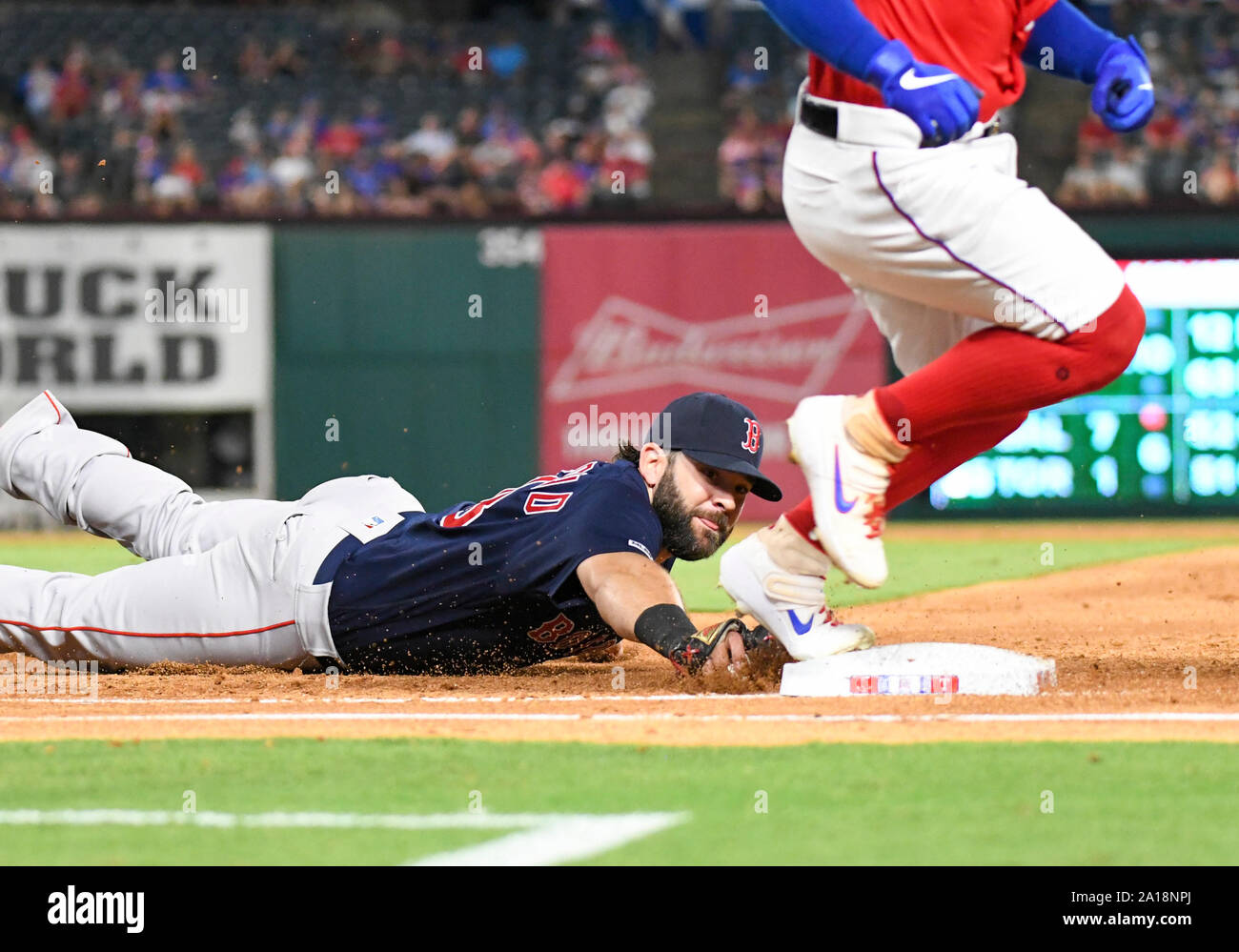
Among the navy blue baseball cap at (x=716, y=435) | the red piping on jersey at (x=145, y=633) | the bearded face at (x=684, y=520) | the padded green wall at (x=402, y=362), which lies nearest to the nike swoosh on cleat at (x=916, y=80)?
the navy blue baseball cap at (x=716, y=435)

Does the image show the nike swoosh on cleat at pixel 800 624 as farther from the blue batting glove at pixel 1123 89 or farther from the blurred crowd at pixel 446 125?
the blurred crowd at pixel 446 125

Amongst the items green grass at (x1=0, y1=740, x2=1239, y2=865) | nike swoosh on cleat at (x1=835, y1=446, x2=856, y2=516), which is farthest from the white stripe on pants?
nike swoosh on cleat at (x1=835, y1=446, x2=856, y2=516)

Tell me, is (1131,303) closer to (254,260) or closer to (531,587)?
(531,587)

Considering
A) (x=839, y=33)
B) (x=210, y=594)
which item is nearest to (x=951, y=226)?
(x=839, y=33)

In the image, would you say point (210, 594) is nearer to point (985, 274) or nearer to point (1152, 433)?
point (985, 274)

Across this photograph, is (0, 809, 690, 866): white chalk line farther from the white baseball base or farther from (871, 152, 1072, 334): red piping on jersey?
(871, 152, 1072, 334): red piping on jersey
